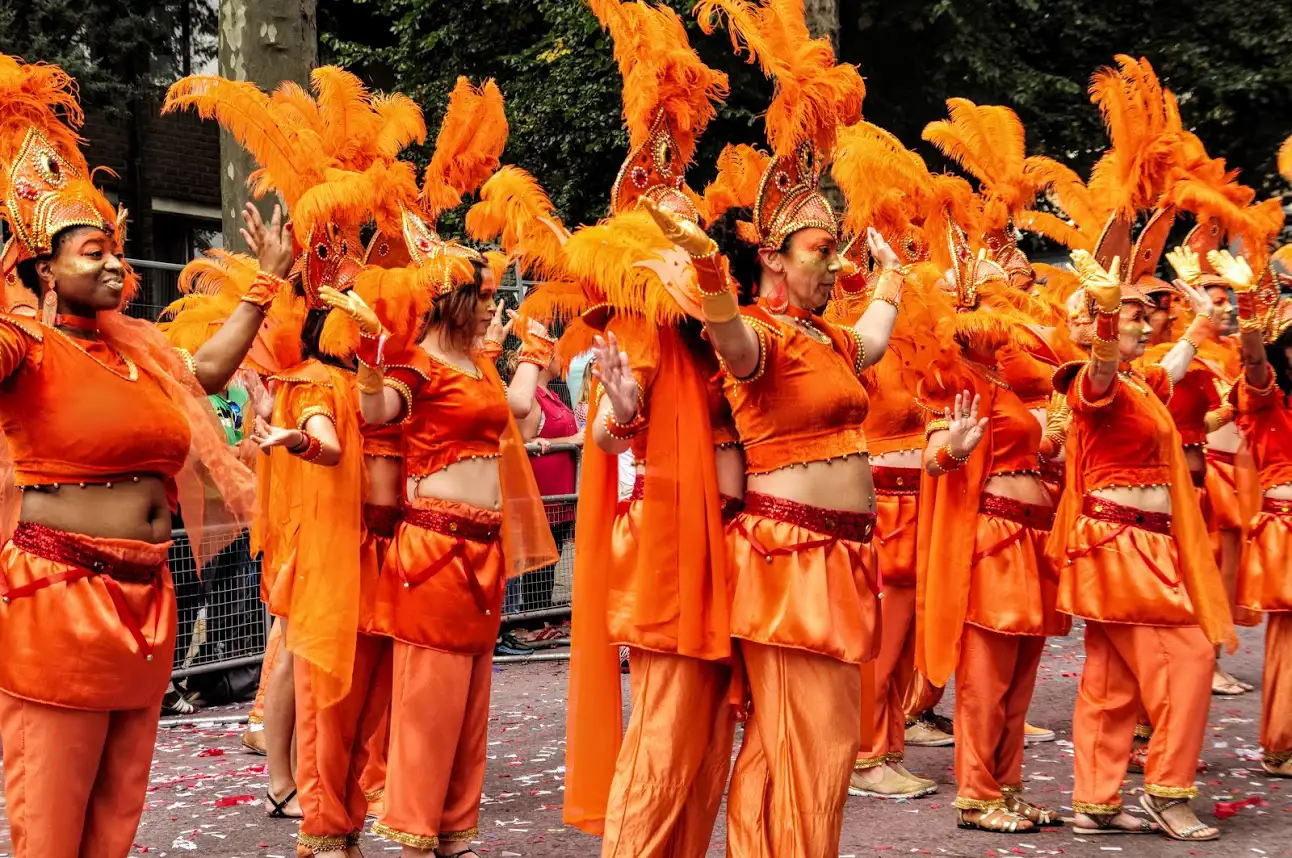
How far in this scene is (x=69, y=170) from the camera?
431 cm

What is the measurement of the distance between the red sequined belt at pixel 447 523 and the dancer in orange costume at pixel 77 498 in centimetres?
117

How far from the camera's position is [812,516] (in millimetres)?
4453

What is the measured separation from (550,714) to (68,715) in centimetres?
462

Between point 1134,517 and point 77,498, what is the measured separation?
3.86 m

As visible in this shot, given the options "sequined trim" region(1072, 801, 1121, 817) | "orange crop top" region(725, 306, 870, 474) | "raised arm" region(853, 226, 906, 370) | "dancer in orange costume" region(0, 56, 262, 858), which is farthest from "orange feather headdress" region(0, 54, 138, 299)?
"sequined trim" region(1072, 801, 1121, 817)

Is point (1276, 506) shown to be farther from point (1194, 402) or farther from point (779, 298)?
point (779, 298)

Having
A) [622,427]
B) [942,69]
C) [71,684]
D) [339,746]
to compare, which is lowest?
[339,746]

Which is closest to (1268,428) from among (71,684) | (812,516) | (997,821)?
(997,821)

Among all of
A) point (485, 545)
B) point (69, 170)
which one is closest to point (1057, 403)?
point (485, 545)

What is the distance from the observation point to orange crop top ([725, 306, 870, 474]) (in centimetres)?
447

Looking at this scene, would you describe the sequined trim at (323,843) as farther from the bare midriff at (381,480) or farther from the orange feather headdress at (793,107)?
the orange feather headdress at (793,107)

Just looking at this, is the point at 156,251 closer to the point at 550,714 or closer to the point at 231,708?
the point at 231,708

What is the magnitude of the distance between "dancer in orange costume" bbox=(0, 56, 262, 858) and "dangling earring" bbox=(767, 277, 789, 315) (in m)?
1.46

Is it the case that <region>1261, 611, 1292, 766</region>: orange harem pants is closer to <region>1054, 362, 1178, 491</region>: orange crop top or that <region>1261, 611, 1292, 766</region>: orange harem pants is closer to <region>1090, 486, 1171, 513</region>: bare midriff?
<region>1090, 486, 1171, 513</region>: bare midriff
